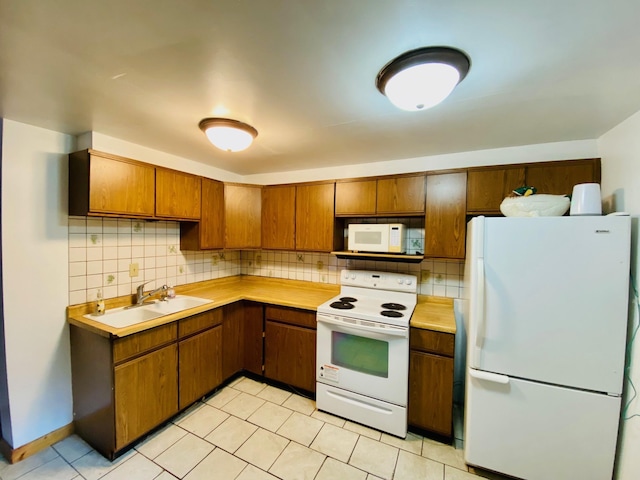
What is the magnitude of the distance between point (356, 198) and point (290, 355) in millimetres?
1576

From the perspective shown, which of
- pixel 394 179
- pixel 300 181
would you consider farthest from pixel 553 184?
pixel 300 181

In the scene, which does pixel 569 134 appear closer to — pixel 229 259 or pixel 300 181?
pixel 300 181

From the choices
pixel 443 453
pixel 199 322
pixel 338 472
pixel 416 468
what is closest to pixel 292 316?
pixel 199 322

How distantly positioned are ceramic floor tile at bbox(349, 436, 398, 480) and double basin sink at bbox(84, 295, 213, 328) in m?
1.64

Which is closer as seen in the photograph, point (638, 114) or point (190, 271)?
point (638, 114)

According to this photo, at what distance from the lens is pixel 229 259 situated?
10.9 ft

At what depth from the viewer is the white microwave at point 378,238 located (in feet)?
7.55

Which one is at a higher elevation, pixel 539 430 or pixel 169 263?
pixel 169 263

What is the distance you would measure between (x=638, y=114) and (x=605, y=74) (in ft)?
1.89

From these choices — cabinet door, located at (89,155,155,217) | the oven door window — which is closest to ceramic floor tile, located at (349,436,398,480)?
the oven door window

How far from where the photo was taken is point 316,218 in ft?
8.81

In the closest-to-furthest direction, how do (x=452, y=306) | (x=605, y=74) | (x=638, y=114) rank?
(x=605, y=74), (x=638, y=114), (x=452, y=306)

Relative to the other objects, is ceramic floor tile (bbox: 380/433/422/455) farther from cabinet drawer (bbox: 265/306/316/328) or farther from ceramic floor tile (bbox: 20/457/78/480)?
ceramic floor tile (bbox: 20/457/78/480)

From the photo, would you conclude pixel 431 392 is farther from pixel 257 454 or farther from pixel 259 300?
pixel 259 300
